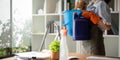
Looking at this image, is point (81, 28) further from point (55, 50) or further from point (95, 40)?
point (55, 50)

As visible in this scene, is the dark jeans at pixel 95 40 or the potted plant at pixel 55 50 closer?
the potted plant at pixel 55 50

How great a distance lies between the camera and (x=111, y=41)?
2.61 m

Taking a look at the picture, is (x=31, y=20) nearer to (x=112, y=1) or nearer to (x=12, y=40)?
(x=12, y=40)

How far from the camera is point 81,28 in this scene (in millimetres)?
1933

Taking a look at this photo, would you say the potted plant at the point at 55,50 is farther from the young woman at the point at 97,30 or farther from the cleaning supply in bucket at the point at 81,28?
the young woman at the point at 97,30

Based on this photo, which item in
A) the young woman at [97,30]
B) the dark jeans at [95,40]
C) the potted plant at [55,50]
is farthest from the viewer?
the dark jeans at [95,40]

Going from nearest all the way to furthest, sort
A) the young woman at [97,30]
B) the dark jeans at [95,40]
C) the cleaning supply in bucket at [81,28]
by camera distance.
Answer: the cleaning supply in bucket at [81,28] < the young woman at [97,30] < the dark jeans at [95,40]

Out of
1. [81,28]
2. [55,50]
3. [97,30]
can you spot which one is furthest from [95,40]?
[55,50]

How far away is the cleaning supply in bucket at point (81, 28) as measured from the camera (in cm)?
178

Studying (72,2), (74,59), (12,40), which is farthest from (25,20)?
(74,59)

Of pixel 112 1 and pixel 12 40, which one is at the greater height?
pixel 112 1

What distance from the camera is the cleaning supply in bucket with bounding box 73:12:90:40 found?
5.84 feet

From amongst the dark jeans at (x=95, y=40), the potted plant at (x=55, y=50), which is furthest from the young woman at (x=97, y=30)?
the potted plant at (x=55, y=50)

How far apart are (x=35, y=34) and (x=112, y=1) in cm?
150
